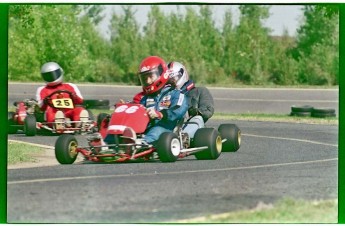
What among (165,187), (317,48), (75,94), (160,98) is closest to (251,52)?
(317,48)

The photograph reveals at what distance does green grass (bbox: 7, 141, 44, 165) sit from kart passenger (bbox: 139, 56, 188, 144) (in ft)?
6.42

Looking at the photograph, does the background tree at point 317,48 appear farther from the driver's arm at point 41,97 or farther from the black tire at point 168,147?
the driver's arm at point 41,97

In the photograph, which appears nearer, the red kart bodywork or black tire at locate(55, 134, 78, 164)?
the red kart bodywork

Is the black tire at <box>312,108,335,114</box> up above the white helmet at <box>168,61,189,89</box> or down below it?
below

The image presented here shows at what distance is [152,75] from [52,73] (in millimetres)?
4039

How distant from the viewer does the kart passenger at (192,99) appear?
15094mm

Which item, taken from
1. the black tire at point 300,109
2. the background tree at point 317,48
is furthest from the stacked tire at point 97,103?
the black tire at point 300,109

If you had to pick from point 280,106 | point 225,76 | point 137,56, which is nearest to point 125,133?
point 137,56

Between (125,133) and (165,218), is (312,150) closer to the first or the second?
(125,133)

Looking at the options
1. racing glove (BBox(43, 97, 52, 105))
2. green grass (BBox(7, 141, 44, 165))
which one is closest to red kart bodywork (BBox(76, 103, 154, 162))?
green grass (BBox(7, 141, 44, 165))

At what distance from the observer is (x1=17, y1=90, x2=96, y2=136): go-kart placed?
18438 mm

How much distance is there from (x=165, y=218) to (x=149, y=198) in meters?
0.56

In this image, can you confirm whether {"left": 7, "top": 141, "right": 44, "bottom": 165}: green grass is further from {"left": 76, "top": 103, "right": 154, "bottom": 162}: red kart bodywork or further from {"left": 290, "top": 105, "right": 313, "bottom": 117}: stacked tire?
{"left": 290, "top": 105, "right": 313, "bottom": 117}: stacked tire

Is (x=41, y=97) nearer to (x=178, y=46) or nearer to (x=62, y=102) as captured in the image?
(x=62, y=102)
